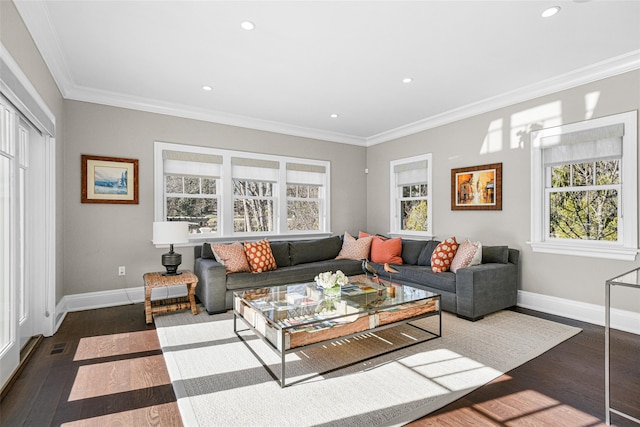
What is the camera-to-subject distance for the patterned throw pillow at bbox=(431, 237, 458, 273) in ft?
13.1

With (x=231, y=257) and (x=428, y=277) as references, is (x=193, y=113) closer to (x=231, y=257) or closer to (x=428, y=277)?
(x=231, y=257)

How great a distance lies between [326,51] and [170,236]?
2644 millimetres

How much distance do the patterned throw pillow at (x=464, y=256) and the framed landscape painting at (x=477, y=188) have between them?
0.81 meters

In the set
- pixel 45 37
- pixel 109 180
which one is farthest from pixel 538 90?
pixel 109 180

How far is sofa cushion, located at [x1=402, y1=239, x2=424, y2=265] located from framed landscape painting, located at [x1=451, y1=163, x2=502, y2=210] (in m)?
0.76

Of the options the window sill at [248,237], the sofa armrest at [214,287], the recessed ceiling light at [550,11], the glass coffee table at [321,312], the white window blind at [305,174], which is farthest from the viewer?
the white window blind at [305,174]

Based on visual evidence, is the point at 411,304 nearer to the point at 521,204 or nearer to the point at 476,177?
the point at 521,204

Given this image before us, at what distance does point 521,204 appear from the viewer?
13.4 feet

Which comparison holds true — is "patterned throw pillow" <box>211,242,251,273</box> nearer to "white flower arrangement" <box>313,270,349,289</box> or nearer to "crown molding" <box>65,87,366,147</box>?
"white flower arrangement" <box>313,270,349,289</box>

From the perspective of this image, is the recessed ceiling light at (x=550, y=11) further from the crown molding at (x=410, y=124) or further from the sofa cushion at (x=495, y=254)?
the sofa cushion at (x=495, y=254)

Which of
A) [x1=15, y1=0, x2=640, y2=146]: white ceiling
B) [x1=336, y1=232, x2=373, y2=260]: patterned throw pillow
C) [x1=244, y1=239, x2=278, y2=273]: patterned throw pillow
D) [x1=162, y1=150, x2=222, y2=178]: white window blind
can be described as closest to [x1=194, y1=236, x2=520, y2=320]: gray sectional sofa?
[x1=244, y1=239, x2=278, y2=273]: patterned throw pillow

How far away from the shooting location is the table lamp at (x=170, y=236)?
373cm

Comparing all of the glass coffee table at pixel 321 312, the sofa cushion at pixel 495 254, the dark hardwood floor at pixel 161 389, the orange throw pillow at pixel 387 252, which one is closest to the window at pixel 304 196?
the orange throw pillow at pixel 387 252

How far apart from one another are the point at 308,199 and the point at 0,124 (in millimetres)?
4230
